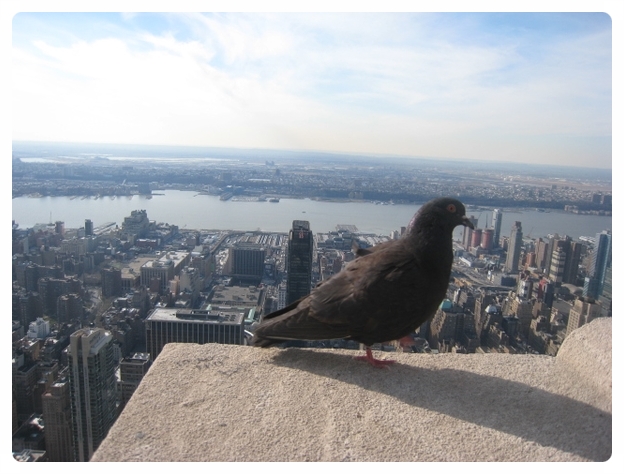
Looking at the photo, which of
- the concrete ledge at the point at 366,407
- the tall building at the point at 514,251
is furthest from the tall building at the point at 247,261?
the concrete ledge at the point at 366,407

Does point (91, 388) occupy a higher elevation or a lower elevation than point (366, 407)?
lower

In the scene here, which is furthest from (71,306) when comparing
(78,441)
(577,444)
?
(577,444)

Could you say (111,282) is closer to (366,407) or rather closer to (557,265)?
(366,407)

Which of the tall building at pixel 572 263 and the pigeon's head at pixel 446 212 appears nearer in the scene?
the pigeon's head at pixel 446 212

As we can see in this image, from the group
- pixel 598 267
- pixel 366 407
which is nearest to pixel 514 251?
pixel 598 267

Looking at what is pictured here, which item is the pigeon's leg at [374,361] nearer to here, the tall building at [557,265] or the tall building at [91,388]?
the tall building at [91,388]

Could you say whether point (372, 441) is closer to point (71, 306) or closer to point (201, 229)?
point (71, 306)
